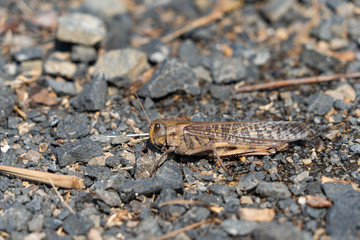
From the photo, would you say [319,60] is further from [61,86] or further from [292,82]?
[61,86]

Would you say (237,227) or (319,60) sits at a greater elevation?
(319,60)

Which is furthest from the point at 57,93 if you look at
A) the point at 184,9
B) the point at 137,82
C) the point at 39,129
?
the point at 184,9

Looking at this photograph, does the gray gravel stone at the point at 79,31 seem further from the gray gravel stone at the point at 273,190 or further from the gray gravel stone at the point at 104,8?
the gray gravel stone at the point at 273,190

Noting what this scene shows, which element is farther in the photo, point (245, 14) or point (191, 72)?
point (245, 14)

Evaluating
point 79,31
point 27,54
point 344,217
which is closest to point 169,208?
point 344,217

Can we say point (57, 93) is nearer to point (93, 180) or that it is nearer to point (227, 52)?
point (93, 180)

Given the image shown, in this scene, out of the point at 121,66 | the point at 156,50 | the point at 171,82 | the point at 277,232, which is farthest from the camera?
the point at 156,50

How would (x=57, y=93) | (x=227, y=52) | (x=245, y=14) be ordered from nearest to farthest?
(x=57, y=93) < (x=227, y=52) < (x=245, y=14)

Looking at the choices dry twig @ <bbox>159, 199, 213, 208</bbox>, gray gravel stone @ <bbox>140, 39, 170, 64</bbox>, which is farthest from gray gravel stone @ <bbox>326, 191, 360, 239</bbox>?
gray gravel stone @ <bbox>140, 39, 170, 64</bbox>

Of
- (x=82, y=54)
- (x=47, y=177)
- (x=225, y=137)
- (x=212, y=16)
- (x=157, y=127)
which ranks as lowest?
(x=47, y=177)
